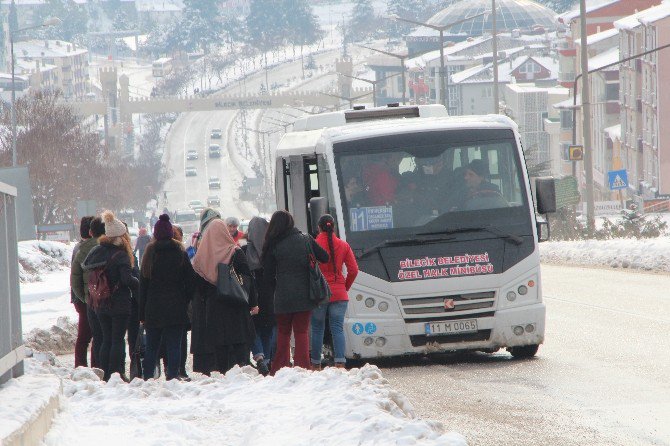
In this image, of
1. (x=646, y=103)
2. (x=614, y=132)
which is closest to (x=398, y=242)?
(x=646, y=103)

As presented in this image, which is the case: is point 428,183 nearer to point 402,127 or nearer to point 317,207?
point 402,127

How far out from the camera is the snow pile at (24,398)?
6.37 metres

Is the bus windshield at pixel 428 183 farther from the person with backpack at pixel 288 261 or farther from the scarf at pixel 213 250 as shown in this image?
the scarf at pixel 213 250

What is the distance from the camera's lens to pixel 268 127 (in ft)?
577

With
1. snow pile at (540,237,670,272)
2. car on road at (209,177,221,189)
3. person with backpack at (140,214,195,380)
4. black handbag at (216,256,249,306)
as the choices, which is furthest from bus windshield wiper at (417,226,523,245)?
car on road at (209,177,221,189)

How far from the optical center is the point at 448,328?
44.5 ft

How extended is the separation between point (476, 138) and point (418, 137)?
57 centimetres

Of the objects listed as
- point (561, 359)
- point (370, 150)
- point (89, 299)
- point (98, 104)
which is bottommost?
point (561, 359)

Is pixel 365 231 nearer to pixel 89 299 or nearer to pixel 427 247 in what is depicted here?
pixel 427 247

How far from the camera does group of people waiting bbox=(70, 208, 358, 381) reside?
1198 centimetres

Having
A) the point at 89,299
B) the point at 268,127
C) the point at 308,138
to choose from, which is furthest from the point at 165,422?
the point at 268,127

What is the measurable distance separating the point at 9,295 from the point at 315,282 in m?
4.62

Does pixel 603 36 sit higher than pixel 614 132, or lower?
higher

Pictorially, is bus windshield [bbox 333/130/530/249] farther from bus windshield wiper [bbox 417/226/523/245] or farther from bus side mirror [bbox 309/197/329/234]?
bus side mirror [bbox 309/197/329/234]
